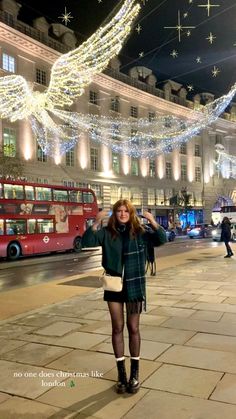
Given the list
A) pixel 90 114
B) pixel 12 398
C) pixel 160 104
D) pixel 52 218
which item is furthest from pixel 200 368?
pixel 160 104

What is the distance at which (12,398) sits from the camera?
13.3 ft

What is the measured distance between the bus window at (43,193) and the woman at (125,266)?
19095 millimetres

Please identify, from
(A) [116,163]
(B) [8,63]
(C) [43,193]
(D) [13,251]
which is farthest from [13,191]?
(A) [116,163]

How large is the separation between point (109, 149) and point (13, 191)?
23080 millimetres

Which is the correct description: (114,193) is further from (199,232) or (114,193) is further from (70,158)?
(199,232)

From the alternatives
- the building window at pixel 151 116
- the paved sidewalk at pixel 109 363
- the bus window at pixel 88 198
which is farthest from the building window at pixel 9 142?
the paved sidewalk at pixel 109 363

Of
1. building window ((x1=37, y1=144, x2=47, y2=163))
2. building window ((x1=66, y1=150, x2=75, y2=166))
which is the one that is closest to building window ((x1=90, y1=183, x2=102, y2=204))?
building window ((x1=66, y1=150, x2=75, y2=166))

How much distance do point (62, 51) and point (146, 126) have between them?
526 inches

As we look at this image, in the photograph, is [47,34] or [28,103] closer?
[28,103]

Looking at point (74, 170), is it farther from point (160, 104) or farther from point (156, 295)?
point (156, 295)

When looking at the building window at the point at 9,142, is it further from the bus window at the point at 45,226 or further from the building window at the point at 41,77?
the bus window at the point at 45,226

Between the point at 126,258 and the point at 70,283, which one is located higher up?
the point at 126,258

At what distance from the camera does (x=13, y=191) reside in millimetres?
21516

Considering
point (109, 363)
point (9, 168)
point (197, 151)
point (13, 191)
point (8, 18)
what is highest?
point (8, 18)
